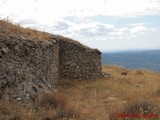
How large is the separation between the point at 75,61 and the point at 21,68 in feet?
29.2

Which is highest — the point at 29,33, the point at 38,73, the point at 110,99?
the point at 29,33

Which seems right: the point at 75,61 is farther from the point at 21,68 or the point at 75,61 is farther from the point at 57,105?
the point at 57,105

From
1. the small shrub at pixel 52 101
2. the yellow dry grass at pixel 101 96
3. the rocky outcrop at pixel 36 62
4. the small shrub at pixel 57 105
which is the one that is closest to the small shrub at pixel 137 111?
the yellow dry grass at pixel 101 96

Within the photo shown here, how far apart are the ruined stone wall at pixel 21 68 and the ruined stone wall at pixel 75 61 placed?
4.59 metres

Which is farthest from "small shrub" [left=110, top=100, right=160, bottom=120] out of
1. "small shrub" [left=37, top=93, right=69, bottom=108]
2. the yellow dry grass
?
"small shrub" [left=37, top=93, right=69, bottom=108]

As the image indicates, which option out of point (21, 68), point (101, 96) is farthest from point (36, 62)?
point (101, 96)

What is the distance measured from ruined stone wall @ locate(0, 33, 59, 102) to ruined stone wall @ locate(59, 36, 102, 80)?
15.1ft

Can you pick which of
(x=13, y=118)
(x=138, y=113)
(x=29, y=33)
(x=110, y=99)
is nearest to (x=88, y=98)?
(x=110, y=99)

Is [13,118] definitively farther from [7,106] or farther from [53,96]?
[53,96]

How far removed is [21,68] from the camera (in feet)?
43.1

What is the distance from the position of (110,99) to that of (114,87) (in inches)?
141

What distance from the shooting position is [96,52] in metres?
23.5

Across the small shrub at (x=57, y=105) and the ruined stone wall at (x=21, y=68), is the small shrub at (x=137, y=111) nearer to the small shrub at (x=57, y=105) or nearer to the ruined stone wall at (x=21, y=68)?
the small shrub at (x=57, y=105)

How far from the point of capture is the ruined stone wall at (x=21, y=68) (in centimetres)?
1205
